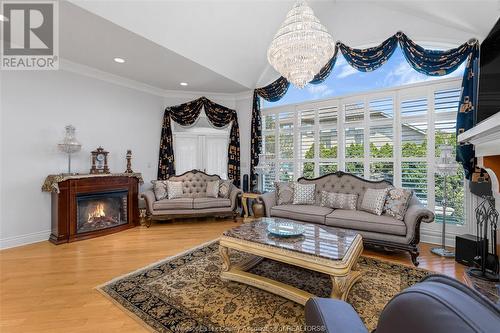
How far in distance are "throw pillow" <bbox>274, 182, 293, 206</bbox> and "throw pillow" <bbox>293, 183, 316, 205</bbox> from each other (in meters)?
0.08

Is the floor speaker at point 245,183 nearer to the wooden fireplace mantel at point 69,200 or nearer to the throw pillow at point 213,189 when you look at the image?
the throw pillow at point 213,189

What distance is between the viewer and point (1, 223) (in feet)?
11.3

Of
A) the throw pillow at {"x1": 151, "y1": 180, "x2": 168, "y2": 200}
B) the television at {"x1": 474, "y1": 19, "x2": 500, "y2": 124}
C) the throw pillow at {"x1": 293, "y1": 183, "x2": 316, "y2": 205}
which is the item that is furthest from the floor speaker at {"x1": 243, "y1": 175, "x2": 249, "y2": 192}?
the television at {"x1": 474, "y1": 19, "x2": 500, "y2": 124}

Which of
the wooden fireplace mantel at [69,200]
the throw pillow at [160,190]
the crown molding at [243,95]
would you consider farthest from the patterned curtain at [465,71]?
the wooden fireplace mantel at [69,200]

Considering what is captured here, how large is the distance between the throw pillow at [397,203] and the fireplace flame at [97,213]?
4849 mm

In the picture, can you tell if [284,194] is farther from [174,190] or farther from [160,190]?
[160,190]

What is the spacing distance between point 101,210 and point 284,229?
3.58 metres

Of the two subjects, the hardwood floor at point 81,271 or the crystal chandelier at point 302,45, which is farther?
the crystal chandelier at point 302,45

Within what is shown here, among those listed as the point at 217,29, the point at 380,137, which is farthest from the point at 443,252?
the point at 217,29

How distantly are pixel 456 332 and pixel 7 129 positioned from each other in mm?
5146

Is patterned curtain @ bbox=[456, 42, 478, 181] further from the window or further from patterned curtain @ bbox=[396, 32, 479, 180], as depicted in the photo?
the window

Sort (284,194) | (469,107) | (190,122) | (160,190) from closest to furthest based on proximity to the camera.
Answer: (469,107) < (284,194) < (160,190) < (190,122)

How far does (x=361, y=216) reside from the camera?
3.34 meters

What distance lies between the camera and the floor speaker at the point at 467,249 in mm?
2749
